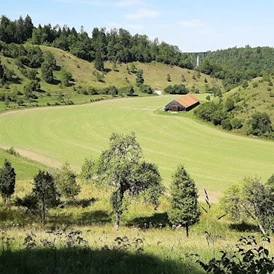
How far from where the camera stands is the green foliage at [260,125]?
8200 centimetres

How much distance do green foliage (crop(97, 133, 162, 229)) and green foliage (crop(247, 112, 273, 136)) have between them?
63.6 metres

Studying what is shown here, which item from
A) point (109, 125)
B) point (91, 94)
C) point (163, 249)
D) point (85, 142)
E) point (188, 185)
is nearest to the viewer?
point (163, 249)

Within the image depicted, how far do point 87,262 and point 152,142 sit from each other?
67913mm

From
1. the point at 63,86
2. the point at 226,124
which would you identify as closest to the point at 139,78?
the point at 63,86

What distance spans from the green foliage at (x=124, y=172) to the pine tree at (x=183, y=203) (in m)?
2.22

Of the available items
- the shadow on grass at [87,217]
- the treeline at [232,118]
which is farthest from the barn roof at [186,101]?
the shadow on grass at [87,217]

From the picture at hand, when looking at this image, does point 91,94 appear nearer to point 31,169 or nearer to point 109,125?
point 109,125

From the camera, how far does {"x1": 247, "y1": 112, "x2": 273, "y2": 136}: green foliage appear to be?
82000 mm

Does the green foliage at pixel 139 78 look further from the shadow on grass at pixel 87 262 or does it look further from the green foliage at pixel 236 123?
the shadow on grass at pixel 87 262

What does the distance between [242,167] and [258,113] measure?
30043mm

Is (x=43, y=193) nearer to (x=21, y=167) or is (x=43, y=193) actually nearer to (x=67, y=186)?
(x=67, y=186)

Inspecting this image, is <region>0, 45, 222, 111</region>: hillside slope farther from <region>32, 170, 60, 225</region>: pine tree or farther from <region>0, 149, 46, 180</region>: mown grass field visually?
<region>32, 170, 60, 225</region>: pine tree

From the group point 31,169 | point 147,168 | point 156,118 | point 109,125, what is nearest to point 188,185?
point 147,168

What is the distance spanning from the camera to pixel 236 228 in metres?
28.0
